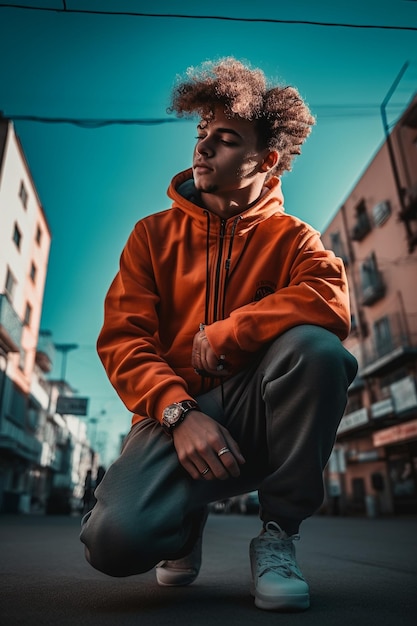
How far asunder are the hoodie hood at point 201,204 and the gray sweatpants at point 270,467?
44cm

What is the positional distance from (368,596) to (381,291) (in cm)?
1789

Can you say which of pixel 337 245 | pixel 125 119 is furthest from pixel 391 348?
pixel 125 119

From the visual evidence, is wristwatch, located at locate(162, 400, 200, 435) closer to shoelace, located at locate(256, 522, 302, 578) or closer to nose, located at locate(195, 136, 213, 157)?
shoelace, located at locate(256, 522, 302, 578)

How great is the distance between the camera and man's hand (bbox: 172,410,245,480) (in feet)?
3.73

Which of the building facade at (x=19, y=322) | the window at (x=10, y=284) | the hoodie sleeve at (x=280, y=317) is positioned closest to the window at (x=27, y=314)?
the building facade at (x=19, y=322)

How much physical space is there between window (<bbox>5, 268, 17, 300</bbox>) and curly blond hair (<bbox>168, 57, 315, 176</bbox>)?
18361 millimetres

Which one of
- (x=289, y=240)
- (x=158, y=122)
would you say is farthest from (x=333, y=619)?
(x=158, y=122)

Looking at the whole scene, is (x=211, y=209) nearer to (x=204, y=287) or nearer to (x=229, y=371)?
(x=204, y=287)

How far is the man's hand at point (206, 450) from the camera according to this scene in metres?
1.14

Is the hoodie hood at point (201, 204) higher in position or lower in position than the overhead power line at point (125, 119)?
lower

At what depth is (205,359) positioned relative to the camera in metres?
1.35

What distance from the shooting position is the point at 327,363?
4.05 feet

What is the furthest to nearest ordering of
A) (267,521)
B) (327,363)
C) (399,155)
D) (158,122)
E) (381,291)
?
(381,291) < (399,155) < (158,122) < (267,521) < (327,363)

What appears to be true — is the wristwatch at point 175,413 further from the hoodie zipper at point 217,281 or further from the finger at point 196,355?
the hoodie zipper at point 217,281
